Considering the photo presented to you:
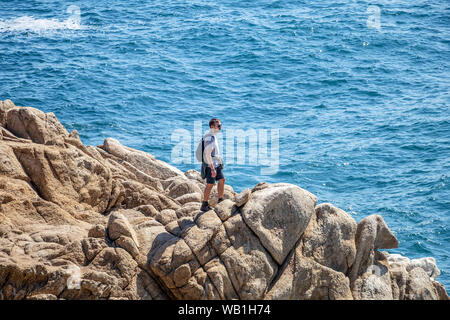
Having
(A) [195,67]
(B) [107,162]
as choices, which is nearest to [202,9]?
(A) [195,67]

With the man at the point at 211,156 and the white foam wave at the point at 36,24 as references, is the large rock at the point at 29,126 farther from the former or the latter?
the white foam wave at the point at 36,24

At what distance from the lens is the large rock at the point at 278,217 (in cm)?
1590

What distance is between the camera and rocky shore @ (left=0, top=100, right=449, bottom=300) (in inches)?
593

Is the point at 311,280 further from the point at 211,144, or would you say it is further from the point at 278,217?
the point at 211,144

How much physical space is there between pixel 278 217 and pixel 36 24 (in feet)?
160

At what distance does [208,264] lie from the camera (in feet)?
50.7

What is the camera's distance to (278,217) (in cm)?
1616

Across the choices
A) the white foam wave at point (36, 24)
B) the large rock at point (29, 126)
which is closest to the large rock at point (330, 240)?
the large rock at point (29, 126)

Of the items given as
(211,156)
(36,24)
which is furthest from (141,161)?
(36,24)

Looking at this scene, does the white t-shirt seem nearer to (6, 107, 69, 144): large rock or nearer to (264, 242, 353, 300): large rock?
(264, 242, 353, 300): large rock

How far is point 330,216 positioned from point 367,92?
3399cm

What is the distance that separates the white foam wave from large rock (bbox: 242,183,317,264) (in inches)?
1842

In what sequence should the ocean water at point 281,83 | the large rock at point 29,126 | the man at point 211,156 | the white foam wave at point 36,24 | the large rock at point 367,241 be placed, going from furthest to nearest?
the white foam wave at point 36,24 < the ocean water at point 281,83 < the large rock at point 29,126 < the man at point 211,156 < the large rock at point 367,241

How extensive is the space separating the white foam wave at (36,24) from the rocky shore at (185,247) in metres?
42.0
